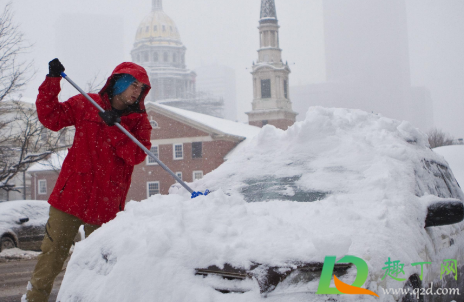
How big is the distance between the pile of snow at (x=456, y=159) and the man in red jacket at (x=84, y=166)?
16.9 ft

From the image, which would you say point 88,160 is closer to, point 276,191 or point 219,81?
point 276,191

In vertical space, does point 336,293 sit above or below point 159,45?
below

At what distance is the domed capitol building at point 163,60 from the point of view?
272 ft

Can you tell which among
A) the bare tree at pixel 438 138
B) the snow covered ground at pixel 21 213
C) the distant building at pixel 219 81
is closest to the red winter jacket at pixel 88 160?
the snow covered ground at pixel 21 213

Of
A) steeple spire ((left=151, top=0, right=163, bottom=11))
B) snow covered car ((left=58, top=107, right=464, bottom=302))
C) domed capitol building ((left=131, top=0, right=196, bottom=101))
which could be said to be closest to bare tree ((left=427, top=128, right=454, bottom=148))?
domed capitol building ((left=131, top=0, right=196, bottom=101))

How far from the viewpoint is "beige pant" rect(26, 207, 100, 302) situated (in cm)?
287

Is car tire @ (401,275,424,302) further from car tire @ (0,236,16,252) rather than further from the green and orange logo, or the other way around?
car tire @ (0,236,16,252)

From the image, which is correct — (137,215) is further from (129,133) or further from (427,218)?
(427,218)

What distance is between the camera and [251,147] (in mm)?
3789

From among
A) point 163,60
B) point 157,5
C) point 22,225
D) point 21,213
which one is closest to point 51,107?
point 22,225

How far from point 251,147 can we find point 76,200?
55.1 inches

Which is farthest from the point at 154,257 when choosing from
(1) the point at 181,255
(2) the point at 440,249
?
(2) the point at 440,249

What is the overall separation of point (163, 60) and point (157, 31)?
5766 millimetres

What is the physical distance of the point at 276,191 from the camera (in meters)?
3.09
